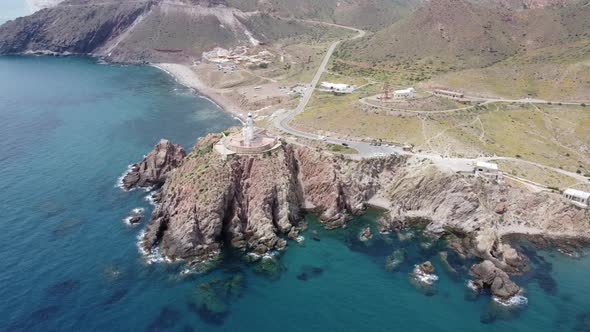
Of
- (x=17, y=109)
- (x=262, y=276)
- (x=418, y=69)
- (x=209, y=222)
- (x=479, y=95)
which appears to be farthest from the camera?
(x=418, y=69)

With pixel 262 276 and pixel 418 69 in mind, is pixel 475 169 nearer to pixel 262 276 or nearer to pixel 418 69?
pixel 262 276

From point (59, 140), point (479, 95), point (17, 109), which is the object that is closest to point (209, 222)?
point (59, 140)

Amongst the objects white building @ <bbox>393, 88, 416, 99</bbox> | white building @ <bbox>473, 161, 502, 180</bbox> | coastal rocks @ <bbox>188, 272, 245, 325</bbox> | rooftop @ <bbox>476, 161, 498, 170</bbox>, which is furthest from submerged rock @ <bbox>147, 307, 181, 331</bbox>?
white building @ <bbox>393, 88, 416, 99</bbox>

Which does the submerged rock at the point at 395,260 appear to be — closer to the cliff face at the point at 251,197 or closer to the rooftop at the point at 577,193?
the cliff face at the point at 251,197

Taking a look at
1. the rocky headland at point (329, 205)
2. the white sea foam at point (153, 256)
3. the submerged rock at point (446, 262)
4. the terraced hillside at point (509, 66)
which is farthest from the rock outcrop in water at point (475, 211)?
the terraced hillside at point (509, 66)

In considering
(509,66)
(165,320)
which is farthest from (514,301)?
(509,66)
